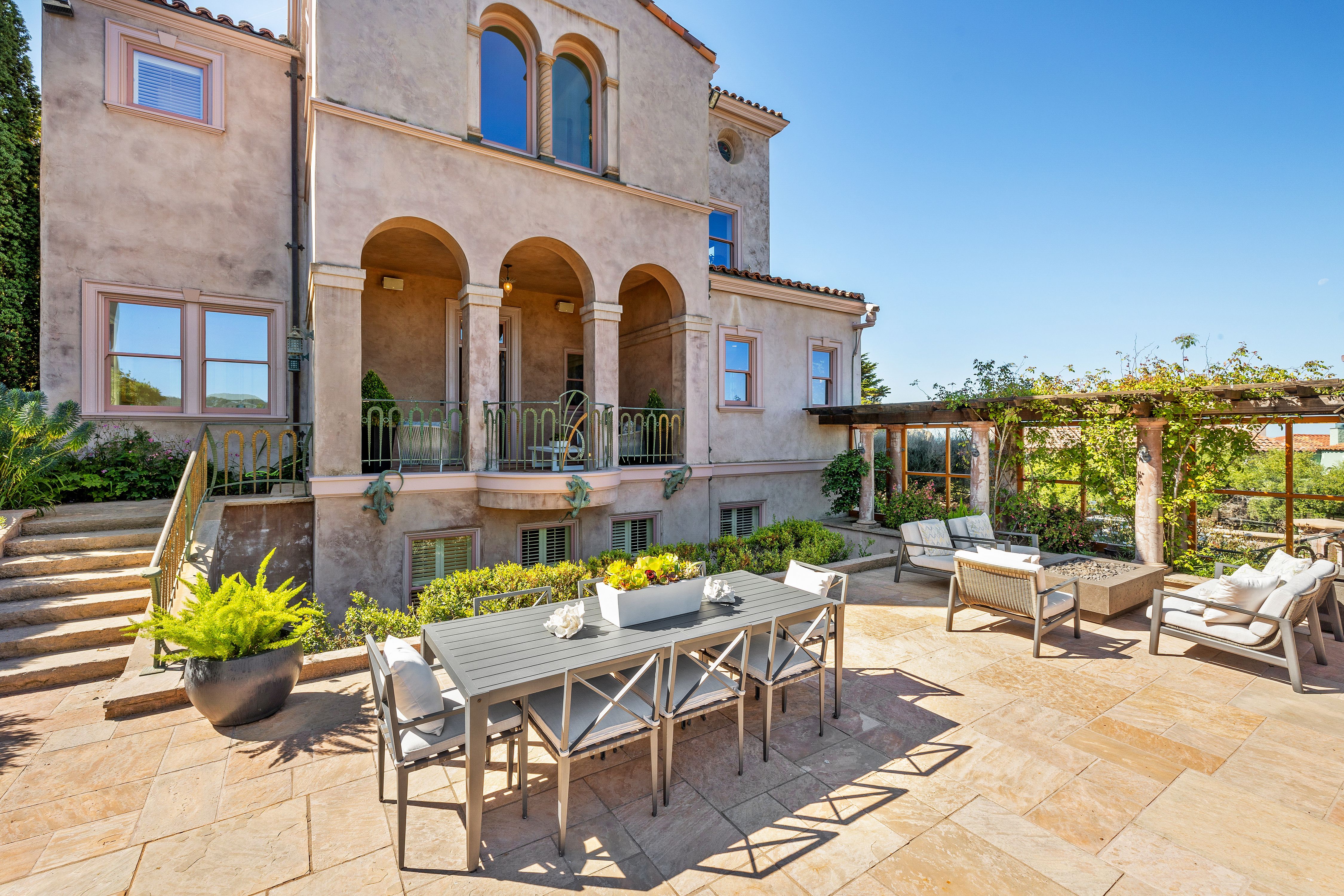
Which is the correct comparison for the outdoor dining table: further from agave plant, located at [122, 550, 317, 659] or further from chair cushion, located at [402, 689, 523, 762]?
agave plant, located at [122, 550, 317, 659]

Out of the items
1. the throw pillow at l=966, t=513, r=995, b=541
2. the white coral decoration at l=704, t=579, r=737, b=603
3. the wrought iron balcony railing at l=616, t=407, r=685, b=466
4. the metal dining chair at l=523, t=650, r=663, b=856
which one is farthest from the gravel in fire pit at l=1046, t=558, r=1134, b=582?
the metal dining chair at l=523, t=650, r=663, b=856

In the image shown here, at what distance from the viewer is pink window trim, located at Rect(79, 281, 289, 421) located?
823cm

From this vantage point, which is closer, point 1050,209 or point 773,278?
point 773,278

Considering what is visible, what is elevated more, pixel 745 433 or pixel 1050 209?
pixel 1050 209

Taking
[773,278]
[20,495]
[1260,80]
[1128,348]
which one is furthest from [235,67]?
[1260,80]

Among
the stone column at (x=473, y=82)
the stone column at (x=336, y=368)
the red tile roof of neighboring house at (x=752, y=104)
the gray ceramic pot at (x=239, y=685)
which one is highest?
the red tile roof of neighboring house at (x=752, y=104)

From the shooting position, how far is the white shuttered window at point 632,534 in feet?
30.6

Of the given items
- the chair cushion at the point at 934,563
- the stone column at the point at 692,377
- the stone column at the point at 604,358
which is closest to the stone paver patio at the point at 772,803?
the chair cushion at the point at 934,563

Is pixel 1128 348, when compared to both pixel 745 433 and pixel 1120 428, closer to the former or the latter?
pixel 1120 428

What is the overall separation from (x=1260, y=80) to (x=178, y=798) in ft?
76.9

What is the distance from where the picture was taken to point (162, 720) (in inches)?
167

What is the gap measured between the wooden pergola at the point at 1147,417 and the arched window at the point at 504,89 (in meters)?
7.92

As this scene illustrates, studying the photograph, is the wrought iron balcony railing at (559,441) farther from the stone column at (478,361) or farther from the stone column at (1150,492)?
the stone column at (1150,492)

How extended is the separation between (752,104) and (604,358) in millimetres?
9281
